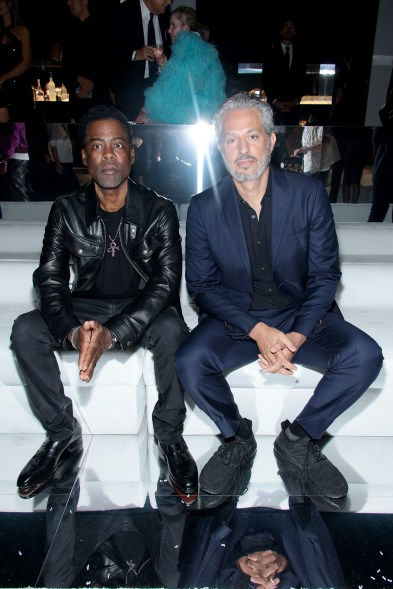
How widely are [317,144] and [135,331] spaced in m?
1.65

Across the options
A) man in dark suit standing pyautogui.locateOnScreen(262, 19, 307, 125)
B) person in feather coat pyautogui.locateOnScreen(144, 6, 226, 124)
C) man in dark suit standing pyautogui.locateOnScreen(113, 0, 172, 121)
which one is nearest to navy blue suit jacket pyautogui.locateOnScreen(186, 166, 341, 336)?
person in feather coat pyautogui.locateOnScreen(144, 6, 226, 124)

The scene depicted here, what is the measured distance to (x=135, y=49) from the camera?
3842 mm

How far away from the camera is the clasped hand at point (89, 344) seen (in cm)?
177

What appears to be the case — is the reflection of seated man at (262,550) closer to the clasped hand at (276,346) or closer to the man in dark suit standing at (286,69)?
the clasped hand at (276,346)

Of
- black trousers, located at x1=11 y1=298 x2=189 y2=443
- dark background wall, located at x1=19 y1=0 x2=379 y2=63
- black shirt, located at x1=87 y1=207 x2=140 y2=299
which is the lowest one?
black trousers, located at x1=11 y1=298 x2=189 y2=443

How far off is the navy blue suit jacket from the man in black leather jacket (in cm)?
16

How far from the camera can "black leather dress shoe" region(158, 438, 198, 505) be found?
1.79 m

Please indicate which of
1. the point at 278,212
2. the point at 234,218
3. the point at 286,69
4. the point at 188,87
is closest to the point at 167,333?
the point at 234,218

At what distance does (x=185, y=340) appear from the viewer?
1.93 metres

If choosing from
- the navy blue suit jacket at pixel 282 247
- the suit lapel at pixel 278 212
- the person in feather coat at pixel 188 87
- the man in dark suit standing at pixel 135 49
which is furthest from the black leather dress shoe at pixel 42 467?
the man in dark suit standing at pixel 135 49

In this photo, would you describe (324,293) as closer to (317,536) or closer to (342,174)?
(317,536)

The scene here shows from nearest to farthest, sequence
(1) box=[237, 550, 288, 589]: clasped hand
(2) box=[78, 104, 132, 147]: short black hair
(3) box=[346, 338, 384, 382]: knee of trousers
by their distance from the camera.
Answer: (1) box=[237, 550, 288, 589]: clasped hand → (3) box=[346, 338, 384, 382]: knee of trousers → (2) box=[78, 104, 132, 147]: short black hair

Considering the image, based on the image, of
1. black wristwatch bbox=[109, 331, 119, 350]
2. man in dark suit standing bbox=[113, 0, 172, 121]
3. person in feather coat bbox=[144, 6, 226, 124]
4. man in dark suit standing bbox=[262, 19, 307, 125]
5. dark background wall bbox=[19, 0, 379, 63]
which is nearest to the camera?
black wristwatch bbox=[109, 331, 119, 350]

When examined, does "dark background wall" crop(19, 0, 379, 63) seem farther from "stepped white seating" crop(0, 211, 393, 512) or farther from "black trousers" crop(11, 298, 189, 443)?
"black trousers" crop(11, 298, 189, 443)
